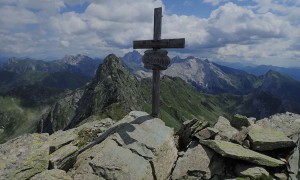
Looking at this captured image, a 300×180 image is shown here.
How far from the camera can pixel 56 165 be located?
783 inches

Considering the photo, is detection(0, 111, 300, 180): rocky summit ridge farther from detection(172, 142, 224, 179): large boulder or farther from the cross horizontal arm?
the cross horizontal arm

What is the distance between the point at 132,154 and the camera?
2034 cm

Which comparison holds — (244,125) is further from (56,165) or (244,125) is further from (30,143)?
(30,143)

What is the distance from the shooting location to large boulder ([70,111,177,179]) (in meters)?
19.0

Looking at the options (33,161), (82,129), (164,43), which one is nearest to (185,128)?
(164,43)

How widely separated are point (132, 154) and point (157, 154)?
5.01ft

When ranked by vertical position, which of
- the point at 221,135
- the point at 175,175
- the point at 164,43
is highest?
the point at 164,43

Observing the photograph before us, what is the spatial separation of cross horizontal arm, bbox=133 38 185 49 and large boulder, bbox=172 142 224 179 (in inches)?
263

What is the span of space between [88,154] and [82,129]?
532 cm

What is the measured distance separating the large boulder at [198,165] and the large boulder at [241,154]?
2.01 feet

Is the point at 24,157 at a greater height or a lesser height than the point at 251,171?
lesser

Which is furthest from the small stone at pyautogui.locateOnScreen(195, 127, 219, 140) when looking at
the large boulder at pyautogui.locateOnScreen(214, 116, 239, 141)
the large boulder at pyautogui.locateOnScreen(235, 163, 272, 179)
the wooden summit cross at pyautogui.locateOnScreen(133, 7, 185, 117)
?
the wooden summit cross at pyautogui.locateOnScreen(133, 7, 185, 117)

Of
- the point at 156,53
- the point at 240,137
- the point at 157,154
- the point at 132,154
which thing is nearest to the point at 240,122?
the point at 240,137

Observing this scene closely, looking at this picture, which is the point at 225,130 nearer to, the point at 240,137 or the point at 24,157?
the point at 240,137
